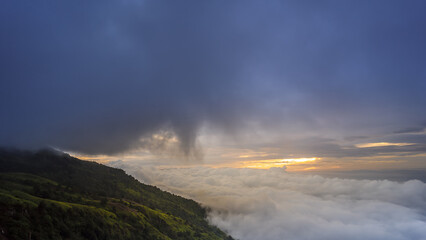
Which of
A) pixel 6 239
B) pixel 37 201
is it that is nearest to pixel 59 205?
pixel 37 201

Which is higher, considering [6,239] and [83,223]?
[6,239]

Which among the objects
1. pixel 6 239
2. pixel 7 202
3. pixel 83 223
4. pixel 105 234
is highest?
pixel 7 202

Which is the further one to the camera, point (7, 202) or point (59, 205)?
point (59, 205)

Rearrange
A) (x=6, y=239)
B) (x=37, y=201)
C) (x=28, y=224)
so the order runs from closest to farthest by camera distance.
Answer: (x=6, y=239), (x=28, y=224), (x=37, y=201)

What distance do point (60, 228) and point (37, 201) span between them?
39.1m

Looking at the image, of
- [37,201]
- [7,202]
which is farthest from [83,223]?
[7,202]

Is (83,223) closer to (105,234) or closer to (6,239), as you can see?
(105,234)

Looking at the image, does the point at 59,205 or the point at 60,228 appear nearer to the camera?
the point at 60,228

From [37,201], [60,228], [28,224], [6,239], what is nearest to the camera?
[6,239]

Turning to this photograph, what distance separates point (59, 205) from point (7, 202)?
43.5 m

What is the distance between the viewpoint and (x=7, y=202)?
15250 centimetres

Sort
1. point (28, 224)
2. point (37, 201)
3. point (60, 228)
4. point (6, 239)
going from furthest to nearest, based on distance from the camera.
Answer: point (37, 201) → point (60, 228) → point (28, 224) → point (6, 239)

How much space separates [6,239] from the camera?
119500mm

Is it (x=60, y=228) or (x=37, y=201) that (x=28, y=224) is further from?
(x=37, y=201)
